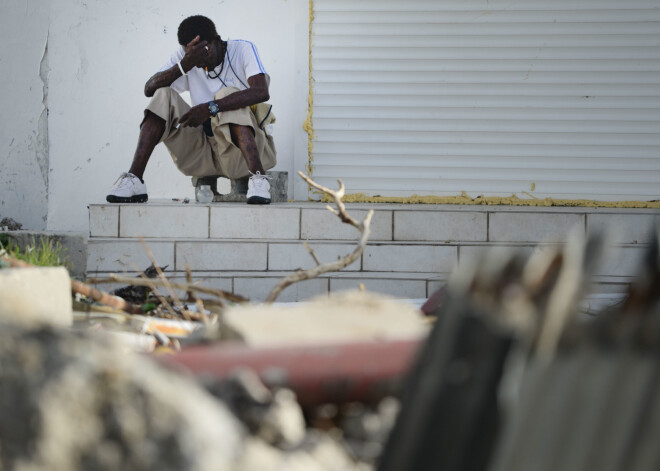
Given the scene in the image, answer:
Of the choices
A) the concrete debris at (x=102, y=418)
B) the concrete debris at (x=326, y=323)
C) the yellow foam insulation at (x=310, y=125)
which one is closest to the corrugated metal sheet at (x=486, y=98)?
the yellow foam insulation at (x=310, y=125)

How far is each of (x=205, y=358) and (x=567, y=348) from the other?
71 centimetres

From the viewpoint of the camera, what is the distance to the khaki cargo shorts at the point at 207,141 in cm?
530

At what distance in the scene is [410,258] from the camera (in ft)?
15.7

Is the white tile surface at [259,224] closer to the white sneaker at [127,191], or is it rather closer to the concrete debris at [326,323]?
the white sneaker at [127,191]

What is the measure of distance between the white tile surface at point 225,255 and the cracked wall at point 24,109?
2.54 meters

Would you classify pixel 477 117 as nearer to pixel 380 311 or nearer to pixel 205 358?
pixel 380 311

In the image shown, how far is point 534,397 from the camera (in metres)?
1.01

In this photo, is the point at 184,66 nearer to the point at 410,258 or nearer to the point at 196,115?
the point at 196,115

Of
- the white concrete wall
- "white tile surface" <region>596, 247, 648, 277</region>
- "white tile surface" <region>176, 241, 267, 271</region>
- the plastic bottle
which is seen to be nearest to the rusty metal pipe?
"white tile surface" <region>176, 241, 267, 271</region>

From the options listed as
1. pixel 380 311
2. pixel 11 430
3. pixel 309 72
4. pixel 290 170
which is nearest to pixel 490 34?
pixel 309 72

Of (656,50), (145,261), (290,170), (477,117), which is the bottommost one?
(145,261)

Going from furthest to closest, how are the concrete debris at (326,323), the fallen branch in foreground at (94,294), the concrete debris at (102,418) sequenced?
the fallen branch in foreground at (94,294)
the concrete debris at (326,323)
the concrete debris at (102,418)

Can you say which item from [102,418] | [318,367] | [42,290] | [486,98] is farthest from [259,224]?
[102,418]

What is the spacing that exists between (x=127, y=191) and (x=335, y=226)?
1.50 m
